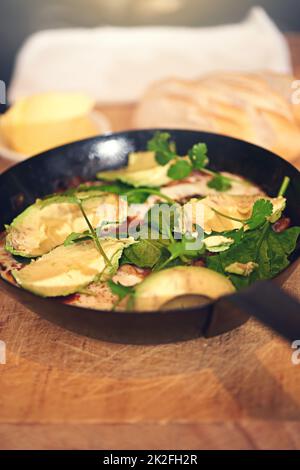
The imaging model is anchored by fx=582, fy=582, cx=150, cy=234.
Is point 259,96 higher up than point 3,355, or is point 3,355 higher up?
point 259,96

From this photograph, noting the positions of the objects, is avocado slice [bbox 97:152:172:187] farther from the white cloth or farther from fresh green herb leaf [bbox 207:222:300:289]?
the white cloth

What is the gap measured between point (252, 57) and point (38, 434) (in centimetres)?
261

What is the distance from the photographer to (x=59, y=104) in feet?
8.05

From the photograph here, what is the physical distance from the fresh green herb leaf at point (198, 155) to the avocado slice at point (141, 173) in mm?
97

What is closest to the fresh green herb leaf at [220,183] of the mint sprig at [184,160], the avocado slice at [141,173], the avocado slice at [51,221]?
the mint sprig at [184,160]

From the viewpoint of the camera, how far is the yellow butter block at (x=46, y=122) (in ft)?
7.71

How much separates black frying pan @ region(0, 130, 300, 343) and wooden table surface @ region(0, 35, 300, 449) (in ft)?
0.29

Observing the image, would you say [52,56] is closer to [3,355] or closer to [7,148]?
[7,148]

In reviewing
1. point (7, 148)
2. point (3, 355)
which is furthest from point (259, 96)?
point (3, 355)

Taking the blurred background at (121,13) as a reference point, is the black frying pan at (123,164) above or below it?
above

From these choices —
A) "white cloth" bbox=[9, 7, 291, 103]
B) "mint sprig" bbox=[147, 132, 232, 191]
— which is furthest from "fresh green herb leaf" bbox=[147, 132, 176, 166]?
"white cloth" bbox=[9, 7, 291, 103]

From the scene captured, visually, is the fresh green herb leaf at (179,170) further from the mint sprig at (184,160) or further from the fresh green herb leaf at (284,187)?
the fresh green herb leaf at (284,187)

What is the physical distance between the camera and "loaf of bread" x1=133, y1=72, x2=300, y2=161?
225 centimetres

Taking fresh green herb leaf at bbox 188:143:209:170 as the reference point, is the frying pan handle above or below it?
above
